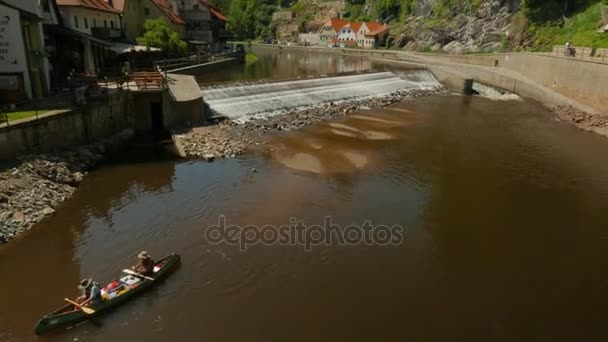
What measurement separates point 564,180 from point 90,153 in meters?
29.1

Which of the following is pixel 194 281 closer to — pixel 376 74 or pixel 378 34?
pixel 376 74

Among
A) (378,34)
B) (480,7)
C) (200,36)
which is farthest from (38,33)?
(378,34)

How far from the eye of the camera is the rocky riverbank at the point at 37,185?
1775 centimetres

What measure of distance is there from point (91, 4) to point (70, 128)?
26.8 meters

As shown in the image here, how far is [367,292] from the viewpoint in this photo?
584 inches

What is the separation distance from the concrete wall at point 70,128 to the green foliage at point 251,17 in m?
109

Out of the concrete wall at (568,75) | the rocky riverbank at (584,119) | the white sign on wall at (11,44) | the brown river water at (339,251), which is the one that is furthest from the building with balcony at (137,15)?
the rocky riverbank at (584,119)

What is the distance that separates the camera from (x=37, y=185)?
788 inches

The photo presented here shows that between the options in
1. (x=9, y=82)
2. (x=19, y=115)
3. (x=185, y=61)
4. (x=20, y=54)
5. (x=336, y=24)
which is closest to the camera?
(x=19, y=115)

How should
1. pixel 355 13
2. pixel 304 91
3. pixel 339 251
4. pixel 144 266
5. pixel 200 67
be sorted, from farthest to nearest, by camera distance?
pixel 355 13, pixel 200 67, pixel 304 91, pixel 339 251, pixel 144 266

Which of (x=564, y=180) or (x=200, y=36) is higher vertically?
(x=200, y=36)

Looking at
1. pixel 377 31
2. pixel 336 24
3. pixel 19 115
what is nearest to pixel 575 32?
pixel 377 31

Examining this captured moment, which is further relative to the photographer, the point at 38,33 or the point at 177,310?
the point at 38,33

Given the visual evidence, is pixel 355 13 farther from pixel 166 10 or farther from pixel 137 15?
pixel 137 15
